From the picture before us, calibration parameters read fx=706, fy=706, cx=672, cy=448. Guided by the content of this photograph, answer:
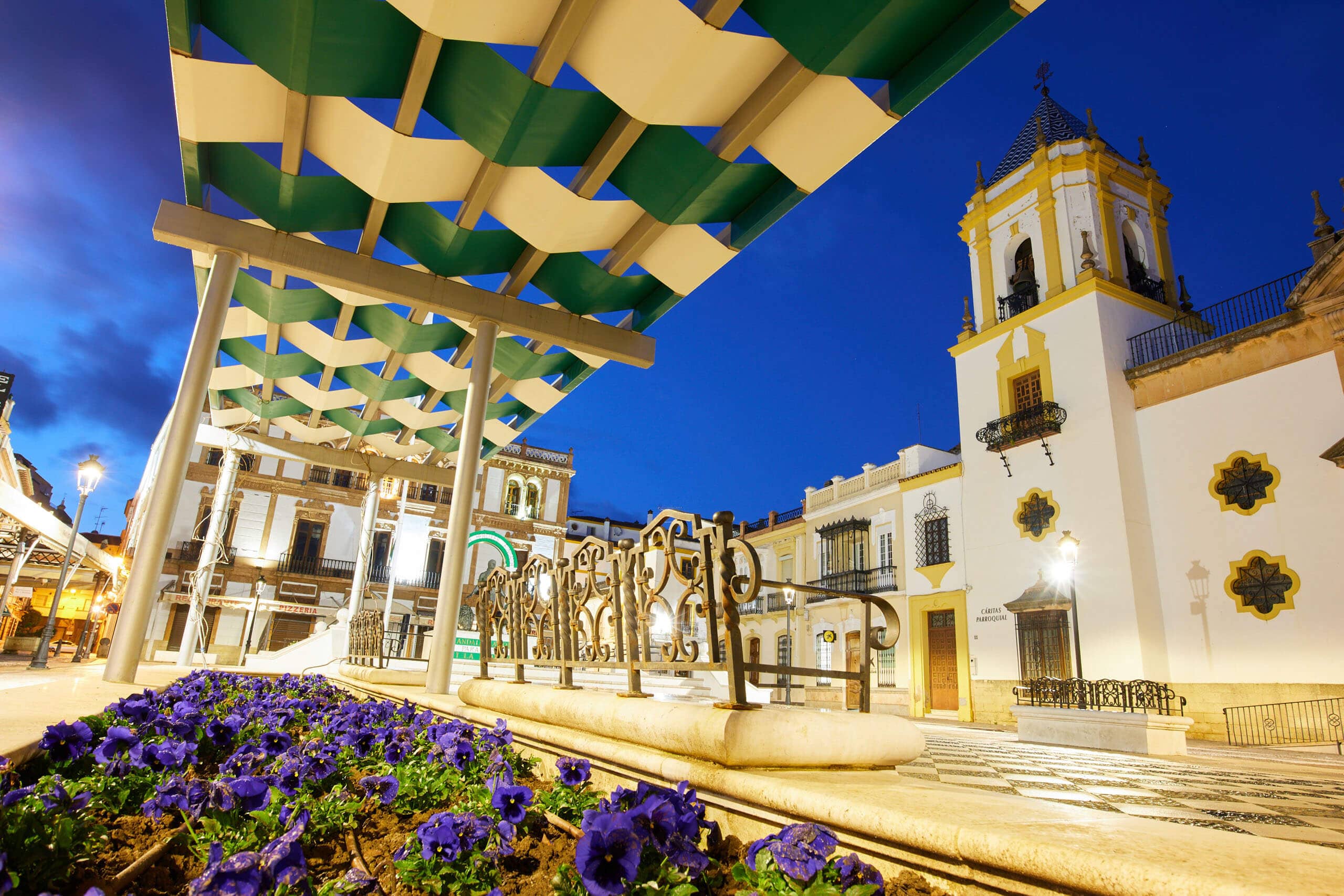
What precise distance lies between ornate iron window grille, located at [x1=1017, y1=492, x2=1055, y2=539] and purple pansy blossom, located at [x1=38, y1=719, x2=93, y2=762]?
653 inches

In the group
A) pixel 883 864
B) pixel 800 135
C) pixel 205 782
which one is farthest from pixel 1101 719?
pixel 205 782

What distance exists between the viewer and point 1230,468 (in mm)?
12984

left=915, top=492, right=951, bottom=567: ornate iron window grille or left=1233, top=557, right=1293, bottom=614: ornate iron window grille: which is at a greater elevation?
left=915, top=492, right=951, bottom=567: ornate iron window grille

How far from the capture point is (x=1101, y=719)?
8.51m

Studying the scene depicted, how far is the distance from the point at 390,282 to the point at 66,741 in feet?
14.6

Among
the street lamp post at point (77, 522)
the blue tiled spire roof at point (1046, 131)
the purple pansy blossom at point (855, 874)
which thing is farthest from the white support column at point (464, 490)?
the blue tiled spire roof at point (1046, 131)

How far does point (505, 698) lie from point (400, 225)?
151 inches

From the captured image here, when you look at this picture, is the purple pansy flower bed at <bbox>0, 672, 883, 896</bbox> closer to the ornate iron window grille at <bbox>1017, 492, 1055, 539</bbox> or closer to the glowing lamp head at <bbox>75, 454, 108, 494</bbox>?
the glowing lamp head at <bbox>75, 454, 108, 494</bbox>

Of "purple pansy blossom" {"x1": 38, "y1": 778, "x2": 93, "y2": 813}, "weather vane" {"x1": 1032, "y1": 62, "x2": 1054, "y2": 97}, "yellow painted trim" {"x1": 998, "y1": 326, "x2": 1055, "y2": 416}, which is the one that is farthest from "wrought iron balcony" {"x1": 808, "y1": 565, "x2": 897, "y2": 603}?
"purple pansy blossom" {"x1": 38, "y1": 778, "x2": 93, "y2": 813}

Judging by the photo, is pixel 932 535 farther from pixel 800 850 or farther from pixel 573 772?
pixel 800 850

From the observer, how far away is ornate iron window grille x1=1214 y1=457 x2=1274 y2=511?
12438mm

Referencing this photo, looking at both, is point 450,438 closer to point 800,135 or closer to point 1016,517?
point 800,135

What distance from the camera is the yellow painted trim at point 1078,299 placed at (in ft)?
51.1

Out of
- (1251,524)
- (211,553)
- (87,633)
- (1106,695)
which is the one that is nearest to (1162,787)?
(1106,695)
